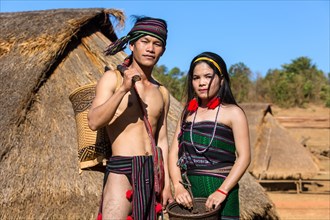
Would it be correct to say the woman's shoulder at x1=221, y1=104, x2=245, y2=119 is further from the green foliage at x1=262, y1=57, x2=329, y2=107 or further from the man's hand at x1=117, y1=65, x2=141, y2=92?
the green foliage at x1=262, y1=57, x2=329, y2=107

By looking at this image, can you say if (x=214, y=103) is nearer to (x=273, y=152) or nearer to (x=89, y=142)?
(x=89, y=142)

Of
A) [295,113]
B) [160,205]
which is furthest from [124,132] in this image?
[295,113]

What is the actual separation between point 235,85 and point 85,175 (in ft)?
85.3

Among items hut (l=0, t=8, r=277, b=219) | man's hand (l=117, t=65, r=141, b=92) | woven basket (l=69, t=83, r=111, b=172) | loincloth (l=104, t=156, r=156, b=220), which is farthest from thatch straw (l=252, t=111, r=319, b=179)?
man's hand (l=117, t=65, r=141, b=92)

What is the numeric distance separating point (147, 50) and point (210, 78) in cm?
40

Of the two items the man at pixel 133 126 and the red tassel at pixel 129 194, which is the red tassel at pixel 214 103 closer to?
the man at pixel 133 126

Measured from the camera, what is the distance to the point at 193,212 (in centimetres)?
307

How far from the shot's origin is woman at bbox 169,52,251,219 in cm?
310

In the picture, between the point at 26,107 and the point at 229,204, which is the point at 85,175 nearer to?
the point at 26,107

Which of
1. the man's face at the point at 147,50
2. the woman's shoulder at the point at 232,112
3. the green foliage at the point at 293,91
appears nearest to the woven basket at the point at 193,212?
the woman's shoulder at the point at 232,112

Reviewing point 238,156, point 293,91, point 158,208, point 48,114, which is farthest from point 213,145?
point 293,91

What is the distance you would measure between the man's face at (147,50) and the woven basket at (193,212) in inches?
32.6

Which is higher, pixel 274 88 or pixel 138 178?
pixel 274 88

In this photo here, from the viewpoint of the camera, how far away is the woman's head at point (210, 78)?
126 inches
